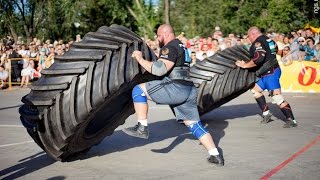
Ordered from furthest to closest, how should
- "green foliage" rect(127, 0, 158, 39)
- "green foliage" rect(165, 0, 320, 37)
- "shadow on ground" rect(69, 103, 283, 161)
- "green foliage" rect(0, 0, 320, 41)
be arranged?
"green foliage" rect(127, 0, 158, 39) < "green foliage" rect(0, 0, 320, 41) < "green foliage" rect(165, 0, 320, 37) < "shadow on ground" rect(69, 103, 283, 161)

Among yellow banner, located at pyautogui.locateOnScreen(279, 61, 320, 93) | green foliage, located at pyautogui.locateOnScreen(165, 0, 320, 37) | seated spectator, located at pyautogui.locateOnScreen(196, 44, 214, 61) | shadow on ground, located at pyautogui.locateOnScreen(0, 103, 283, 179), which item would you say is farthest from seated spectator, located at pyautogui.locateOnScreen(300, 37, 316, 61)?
green foliage, located at pyautogui.locateOnScreen(165, 0, 320, 37)

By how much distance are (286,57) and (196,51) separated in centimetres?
298

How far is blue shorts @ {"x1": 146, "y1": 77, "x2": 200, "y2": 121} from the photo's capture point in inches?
223

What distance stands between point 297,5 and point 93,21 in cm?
1876

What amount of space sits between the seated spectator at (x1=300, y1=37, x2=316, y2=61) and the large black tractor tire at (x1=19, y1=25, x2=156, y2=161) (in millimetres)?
10804

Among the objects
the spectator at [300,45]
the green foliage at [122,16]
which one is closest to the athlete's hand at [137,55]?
the spectator at [300,45]

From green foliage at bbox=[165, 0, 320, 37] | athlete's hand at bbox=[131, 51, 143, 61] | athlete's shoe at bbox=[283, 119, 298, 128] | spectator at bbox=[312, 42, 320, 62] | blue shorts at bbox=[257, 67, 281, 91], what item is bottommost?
athlete's shoe at bbox=[283, 119, 298, 128]

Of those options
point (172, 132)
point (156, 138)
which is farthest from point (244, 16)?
point (156, 138)

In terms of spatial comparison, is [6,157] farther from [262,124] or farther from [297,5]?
[297,5]

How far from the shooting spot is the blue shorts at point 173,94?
5656 mm

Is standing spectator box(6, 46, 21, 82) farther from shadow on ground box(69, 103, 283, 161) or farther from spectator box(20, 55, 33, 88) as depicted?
shadow on ground box(69, 103, 283, 161)

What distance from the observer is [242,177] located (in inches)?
204

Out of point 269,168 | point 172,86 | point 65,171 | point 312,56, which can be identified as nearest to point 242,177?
point 269,168

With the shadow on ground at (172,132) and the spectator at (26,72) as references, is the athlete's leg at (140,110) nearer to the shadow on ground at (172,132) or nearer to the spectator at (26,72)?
the shadow on ground at (172,132)
